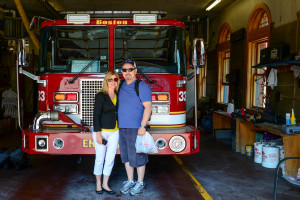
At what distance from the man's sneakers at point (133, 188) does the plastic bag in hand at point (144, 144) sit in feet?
1.78

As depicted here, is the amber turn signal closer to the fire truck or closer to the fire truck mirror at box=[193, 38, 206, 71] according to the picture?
the fire truck

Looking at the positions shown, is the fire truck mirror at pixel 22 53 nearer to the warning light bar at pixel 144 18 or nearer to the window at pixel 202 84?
the warning light bar at pixel 144 18

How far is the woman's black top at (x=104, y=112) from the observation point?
4.57 metres

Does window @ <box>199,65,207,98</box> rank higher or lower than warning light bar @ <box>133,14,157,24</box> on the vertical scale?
lower

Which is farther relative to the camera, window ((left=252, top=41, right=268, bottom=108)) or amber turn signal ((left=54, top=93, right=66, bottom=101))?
Answer: window ((left=252, top=41, right=268, bottom=108))

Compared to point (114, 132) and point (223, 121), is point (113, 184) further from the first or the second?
point (223, 121)

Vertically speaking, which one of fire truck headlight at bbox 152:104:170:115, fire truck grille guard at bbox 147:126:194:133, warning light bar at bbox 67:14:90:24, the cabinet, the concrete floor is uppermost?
warning light bar at bbox 67:14:90:24

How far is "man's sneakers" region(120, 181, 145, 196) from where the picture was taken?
4.80m

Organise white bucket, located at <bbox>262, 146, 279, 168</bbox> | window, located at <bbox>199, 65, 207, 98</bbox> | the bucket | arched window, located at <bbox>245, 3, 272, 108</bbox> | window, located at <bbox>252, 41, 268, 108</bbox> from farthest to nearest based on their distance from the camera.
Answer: window, located at <bbox>199, 65, 207, 98</bbox> → window, located at <bbox>252, 41, 268, 108</bbox> → arched window, located at <bbox>245, 3, 272, 108</bbox> → the bucket → white bucket, located at <bbox>262, 146, 279, 168</bbox>

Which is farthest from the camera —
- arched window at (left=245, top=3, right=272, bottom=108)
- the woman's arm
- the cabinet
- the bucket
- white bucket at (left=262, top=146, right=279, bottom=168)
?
arched window at (left=245, top=3, right=272, bottom=108)

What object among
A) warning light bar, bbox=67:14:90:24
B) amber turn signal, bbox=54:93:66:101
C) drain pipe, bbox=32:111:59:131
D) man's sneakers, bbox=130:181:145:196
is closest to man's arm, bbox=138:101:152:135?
man's sneakers, bbox=130:181:145:196

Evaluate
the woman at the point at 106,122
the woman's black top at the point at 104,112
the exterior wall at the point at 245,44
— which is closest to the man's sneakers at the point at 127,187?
the woman at the point at 106,122

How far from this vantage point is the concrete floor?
4.92 metres

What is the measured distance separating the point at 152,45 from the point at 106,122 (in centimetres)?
165
